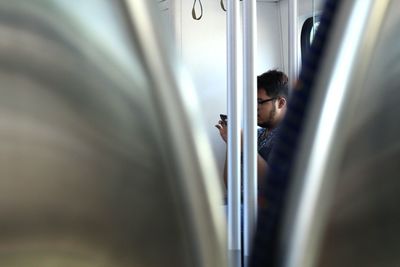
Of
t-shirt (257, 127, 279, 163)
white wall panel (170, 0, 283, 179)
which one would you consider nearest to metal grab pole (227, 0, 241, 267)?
t-shirt (257, 127, 279, 163)

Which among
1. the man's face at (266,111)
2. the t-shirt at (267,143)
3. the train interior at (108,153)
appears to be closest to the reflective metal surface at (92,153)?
the train interior at (108,153)

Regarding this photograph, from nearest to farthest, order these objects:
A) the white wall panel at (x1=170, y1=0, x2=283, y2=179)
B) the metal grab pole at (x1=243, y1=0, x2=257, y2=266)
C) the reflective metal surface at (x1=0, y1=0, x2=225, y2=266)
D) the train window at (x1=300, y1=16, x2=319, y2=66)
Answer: the reflective metal surface at (x1=0, y1=0, x2=225, y2=266)
the train window at (x1=300, y1=16, x2=319, y2=66)
the metal grab pole at (x1=243, y1=0, x2=257, y2=266)
the white wall panel at (x1=170, y1=0, x2=283, y2=179)

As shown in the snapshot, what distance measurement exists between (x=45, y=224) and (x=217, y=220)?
0.32ft

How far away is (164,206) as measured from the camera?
0.27 meters

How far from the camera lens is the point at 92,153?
26 cm

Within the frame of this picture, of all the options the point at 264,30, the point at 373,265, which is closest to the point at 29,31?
the point at 373,265

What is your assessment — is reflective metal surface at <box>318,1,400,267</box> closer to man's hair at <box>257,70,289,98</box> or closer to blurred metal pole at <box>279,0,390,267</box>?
blurred metal pole at <box>279,0,390,267</box>

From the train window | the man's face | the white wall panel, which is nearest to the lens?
the train window

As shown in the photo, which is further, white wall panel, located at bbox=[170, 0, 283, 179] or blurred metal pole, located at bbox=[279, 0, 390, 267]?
white wall panel, located at bbox=[170, 0, 283, 179]

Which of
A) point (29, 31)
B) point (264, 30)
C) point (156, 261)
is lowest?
point (156, 261)

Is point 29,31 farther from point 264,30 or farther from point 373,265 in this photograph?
point 264,30

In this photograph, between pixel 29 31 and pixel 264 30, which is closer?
pixel 29 31

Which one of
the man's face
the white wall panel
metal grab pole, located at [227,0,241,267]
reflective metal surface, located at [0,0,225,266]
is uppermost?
the white wall panel

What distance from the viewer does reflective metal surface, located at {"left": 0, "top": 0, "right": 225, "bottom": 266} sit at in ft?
0.85
